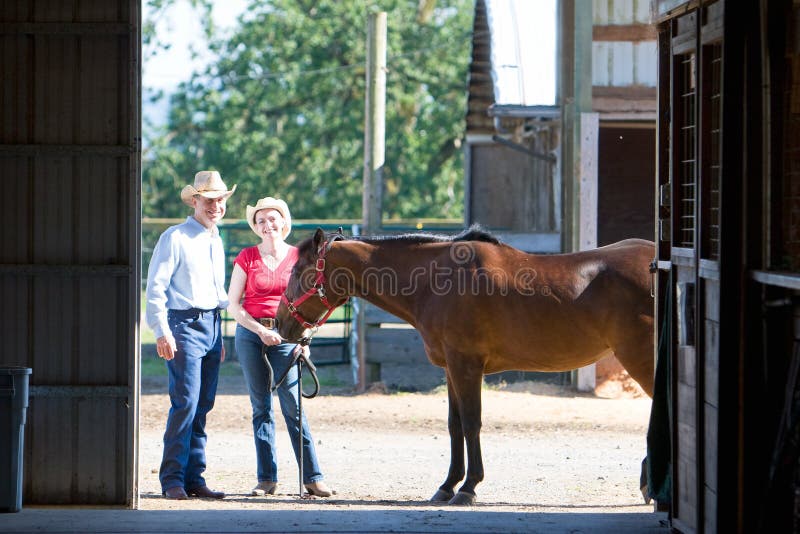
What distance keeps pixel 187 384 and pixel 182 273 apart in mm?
640

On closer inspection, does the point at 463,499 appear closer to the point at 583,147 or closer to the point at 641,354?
the point at 641,354

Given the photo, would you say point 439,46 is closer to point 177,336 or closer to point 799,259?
point 177,336

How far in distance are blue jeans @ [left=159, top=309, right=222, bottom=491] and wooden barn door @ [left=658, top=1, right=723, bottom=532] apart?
108 inches

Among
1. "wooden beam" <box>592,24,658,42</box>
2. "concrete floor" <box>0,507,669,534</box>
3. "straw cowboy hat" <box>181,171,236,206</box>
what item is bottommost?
"concrete floor" <box>0,507,669,534</box>

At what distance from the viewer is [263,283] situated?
6.88 meters

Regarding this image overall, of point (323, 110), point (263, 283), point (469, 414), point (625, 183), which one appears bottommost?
point (469, 414)

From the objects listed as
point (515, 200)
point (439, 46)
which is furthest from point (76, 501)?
point (439, 46)

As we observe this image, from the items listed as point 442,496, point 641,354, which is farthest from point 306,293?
point 641,354

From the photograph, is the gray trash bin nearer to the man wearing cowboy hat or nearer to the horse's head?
the man wearing cowboy hat

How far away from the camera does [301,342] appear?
6.84 m

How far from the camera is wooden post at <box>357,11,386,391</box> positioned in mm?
11922

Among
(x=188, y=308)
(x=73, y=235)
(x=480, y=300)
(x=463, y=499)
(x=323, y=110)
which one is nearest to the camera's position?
(x=73, y=235)

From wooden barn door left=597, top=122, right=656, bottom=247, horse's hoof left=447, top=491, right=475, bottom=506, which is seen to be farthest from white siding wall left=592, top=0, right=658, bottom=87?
horse's hoof left=447, top=491, right=475, bottom=506

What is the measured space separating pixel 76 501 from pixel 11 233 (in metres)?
1.39
